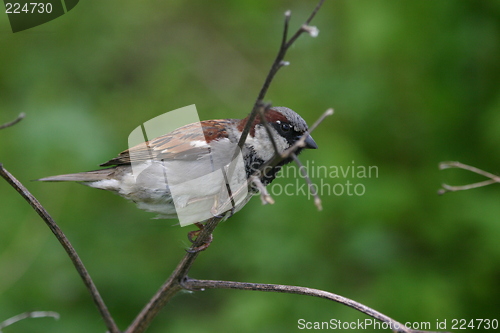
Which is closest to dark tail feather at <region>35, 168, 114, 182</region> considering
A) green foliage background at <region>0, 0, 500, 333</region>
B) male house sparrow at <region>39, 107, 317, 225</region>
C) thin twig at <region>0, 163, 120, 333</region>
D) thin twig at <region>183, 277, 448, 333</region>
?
male house sparrow at <region>39, 107, 317, 225</region>

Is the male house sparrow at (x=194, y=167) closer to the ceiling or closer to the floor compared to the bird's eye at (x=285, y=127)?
closer to the floor

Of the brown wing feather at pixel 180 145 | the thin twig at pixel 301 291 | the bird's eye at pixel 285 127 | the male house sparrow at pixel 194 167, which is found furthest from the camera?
the brown wing feather at pixel 180 145

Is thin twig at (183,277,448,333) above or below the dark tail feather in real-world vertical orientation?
below

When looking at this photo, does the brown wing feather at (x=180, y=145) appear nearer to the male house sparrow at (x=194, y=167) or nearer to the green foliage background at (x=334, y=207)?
the male house sparrow at (x=194, y=167)

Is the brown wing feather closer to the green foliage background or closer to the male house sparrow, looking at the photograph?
the male house sparrow

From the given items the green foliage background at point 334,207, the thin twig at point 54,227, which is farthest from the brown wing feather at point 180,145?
the thin twig at point 54,227

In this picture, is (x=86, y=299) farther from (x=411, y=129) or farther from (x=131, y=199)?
(x=411, y=129)

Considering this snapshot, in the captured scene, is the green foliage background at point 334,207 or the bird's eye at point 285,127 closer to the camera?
the bird's eye at point 285,127
